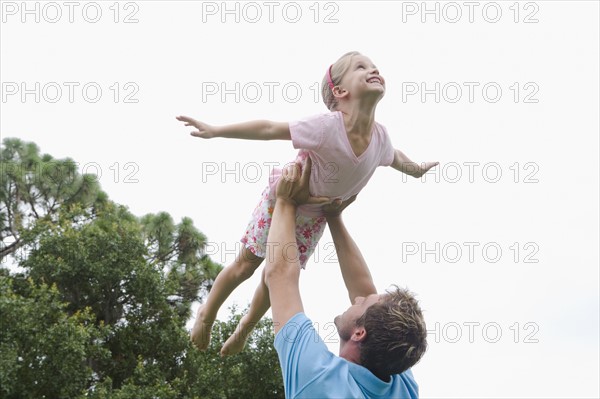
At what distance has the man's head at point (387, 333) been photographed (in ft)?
8.76

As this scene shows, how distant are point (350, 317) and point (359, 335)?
9 centimetres

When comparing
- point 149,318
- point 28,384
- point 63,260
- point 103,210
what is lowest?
point 28,384

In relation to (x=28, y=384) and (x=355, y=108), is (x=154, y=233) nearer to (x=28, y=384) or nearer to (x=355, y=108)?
(x=28, y=384)

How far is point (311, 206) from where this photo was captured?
3820mm

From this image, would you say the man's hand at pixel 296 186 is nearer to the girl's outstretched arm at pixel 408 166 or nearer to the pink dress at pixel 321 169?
the pink dress at pixel 321 169

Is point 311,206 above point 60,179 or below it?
below

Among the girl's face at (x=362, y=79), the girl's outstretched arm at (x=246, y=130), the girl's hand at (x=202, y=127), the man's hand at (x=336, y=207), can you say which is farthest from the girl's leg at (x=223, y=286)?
the girl's face at (x=362, y=79)

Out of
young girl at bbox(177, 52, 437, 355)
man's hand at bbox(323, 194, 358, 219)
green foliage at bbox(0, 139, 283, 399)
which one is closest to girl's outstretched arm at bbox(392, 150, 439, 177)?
young girl at bbox(177, 52, 437, 355)

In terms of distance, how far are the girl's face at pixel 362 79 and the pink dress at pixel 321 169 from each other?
0.14 m

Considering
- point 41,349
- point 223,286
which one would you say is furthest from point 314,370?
point 41,349

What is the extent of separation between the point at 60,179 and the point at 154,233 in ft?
6.74

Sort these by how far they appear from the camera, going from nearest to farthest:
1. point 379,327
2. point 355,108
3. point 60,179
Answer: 1. point 379,327
2. point 355,108
3. point 60,179

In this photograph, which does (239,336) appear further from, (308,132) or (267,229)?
(308,132)

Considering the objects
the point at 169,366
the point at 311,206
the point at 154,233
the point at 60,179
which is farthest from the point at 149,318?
the point at 311,206
